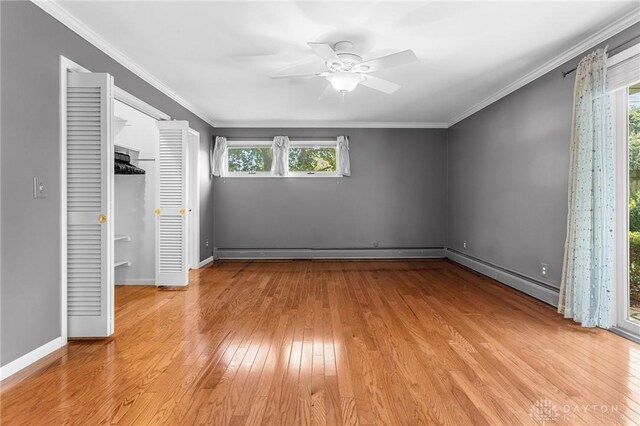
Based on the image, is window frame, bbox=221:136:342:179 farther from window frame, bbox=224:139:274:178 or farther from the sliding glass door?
the sliding glass door

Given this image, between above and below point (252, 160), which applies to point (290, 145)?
above

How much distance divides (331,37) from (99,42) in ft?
6.79

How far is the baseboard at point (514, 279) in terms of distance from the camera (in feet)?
11.6

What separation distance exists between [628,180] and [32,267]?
15.2 ft

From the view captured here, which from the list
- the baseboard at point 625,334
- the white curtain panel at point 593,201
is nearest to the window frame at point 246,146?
the white curtain panel at point 593,201

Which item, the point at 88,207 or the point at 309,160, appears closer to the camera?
the point at 88,207

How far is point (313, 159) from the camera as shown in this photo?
6418mm

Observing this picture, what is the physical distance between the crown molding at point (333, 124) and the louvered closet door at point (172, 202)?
6.89ft

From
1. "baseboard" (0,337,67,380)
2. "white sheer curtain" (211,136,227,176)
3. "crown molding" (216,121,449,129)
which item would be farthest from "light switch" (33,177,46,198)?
"crown molding" (216,121,449,129)

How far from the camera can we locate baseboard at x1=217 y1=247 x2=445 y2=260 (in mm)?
6332

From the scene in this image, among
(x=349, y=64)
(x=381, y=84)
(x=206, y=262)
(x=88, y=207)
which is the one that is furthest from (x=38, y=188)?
(x=206, y=262)

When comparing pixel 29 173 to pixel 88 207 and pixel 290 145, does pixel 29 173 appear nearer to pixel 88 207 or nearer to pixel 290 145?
pixel 88 207

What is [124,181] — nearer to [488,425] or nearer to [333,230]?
[333,230]

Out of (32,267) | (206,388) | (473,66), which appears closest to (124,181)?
(32,267)
